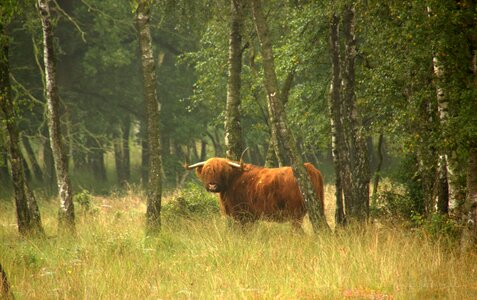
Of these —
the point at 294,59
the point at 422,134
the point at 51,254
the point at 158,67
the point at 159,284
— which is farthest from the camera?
the point at 158,67

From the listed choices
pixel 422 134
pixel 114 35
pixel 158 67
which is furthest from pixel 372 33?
pixel 158 67

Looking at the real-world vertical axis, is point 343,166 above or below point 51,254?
above

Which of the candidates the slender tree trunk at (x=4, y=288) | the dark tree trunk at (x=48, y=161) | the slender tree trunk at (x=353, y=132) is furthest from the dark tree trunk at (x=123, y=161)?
the slender tree trunk at (x=4, y=288)

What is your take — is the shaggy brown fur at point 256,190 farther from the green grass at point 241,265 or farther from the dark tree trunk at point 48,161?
the dark tree trunk at point 48,161

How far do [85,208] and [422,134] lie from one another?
10.6m

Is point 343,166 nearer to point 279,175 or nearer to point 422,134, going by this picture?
point 279,175

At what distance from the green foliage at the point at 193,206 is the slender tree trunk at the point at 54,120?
2.46 metres

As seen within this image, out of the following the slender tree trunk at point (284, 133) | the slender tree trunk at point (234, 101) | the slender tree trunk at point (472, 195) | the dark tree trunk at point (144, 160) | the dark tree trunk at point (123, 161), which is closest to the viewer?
the slender tree trunk at point (472, 195)

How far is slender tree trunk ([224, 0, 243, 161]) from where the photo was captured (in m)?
16.2

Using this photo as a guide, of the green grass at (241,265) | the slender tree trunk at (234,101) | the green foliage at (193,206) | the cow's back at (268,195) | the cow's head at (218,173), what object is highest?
the slender tree trunk at (234,101)

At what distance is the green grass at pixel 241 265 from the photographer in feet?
31.1

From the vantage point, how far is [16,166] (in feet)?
49.0

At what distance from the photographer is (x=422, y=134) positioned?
39.2 feet

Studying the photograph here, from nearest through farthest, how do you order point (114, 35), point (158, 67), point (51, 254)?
point (51, 254)
point (114, 35)
point (158, 67)
